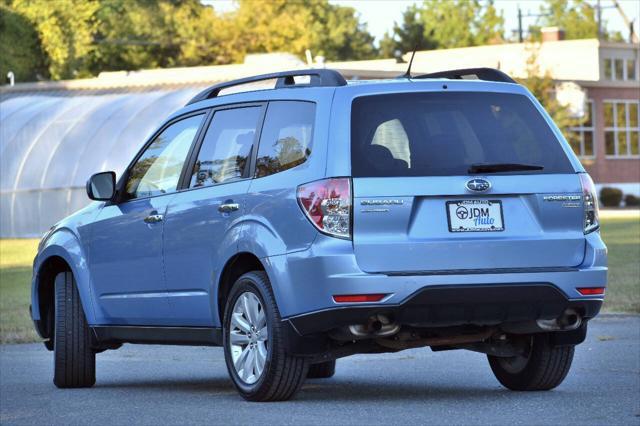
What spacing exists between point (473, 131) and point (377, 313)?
4.17 ft

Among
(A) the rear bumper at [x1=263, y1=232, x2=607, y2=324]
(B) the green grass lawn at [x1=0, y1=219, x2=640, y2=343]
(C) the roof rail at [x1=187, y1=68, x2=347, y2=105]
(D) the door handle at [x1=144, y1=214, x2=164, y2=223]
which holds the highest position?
(C) the roof rail at [x1=187, y1=68, x2=347, y2=105]

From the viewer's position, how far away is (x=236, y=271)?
30.5ft

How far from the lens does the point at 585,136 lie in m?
70.8

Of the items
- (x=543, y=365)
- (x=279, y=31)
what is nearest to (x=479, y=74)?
(x=543, y=365)

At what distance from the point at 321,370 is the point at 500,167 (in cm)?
289

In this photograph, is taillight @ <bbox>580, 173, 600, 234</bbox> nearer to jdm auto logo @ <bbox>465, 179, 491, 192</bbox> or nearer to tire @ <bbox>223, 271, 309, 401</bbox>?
jdm auto logo @ <bbox>465, 179, 491, 192</bbox>

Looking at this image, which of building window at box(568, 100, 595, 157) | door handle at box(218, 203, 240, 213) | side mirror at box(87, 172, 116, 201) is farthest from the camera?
building window at box(568, 100, 595, 157)

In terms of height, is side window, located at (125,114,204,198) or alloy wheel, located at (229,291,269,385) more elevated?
side window, located at (125,114,204,198)

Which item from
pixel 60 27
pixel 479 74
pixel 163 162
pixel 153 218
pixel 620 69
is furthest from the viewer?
pixel 60 27

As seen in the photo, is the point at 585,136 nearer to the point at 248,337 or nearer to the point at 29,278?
the point at 29,278

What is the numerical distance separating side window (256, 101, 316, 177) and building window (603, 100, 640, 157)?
63.6 metres

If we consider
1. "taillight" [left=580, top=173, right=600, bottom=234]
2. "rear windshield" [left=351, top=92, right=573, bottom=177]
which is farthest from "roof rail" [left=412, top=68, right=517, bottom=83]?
"taillight" [left=580, top=173, right=600, bottom=234]

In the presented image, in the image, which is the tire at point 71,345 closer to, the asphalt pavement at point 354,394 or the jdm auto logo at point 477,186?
the asphalt pavement at point 354,394

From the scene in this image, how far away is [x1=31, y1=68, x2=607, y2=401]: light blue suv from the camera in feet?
27.5
